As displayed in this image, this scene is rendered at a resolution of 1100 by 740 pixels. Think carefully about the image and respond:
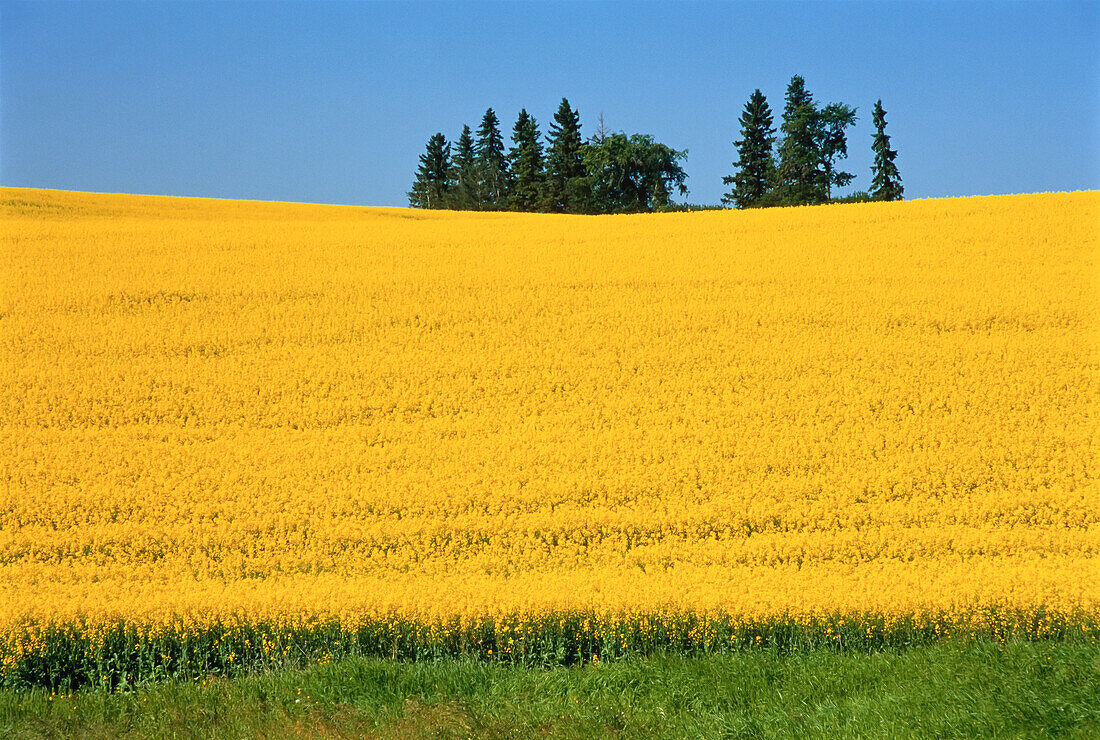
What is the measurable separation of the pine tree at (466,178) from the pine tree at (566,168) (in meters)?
6.46

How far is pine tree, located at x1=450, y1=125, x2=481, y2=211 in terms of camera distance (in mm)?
57469

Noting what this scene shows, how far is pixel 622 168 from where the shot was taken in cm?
5188

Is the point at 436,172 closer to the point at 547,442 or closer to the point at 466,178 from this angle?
the point at 466,178

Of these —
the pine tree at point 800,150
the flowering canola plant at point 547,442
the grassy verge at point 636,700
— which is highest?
the pine tree at point 800,150

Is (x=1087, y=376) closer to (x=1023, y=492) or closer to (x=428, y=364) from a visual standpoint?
(x=1023, y=492)

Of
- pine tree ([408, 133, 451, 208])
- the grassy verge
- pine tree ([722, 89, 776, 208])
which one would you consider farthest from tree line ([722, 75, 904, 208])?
the grassy verge

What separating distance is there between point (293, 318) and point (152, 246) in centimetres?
646

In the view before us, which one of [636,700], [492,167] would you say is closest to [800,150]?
[492,167]

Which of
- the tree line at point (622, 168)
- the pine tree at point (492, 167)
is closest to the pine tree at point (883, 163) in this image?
the tree line at point (622, 168)

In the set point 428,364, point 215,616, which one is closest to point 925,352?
point 428,364

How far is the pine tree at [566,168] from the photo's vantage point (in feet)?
168

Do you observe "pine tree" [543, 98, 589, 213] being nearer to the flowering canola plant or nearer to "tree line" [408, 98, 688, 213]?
"tree line" [408, 98, 688, 213]

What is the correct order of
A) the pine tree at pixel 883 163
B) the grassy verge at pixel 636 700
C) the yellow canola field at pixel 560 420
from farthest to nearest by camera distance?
1. the pine tree at pixel 883 163
2. the yellow canola field at pixel 560 420
3. the grassy verge at pixel 636 700

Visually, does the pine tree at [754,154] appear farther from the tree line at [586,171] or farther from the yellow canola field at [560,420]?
the yellow canola field at [560,420]
